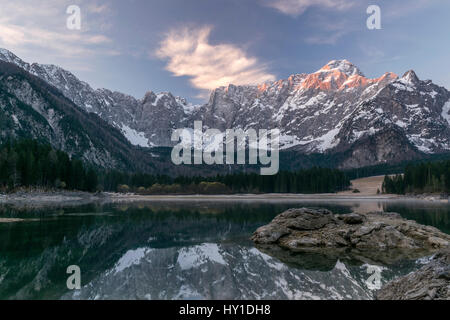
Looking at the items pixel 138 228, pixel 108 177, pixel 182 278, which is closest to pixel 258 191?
pixel 108 177

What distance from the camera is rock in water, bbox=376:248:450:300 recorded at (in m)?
13.5

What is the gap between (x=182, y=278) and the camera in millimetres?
19578

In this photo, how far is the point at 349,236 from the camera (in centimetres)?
3359

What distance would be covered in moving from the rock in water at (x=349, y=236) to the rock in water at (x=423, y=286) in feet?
34.0

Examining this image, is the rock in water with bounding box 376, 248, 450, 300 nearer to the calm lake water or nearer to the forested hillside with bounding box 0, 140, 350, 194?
the calm lake water

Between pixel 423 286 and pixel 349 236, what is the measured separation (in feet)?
64.1

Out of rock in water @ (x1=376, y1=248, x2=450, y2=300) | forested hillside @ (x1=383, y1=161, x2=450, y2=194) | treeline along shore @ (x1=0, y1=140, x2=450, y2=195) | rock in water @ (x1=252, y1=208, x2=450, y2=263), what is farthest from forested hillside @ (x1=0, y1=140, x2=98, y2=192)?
forested hillside @ (x1=383, y1=161, x2=450, y2=194)

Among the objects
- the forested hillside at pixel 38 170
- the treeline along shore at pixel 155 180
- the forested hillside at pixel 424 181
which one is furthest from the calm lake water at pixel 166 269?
the forested hillside at pixel 424 181

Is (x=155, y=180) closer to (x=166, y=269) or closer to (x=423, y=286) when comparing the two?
(x=166, y=269)

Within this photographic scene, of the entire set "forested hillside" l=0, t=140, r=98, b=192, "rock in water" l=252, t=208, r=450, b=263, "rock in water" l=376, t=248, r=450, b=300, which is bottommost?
"rock in water" l=252, t=208, r=450, b=263

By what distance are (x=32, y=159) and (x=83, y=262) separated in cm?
8987

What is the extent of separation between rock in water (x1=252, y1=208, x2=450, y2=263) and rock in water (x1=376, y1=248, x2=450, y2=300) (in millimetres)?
10378

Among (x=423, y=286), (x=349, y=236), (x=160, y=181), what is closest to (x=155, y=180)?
(x=160, y=181)
